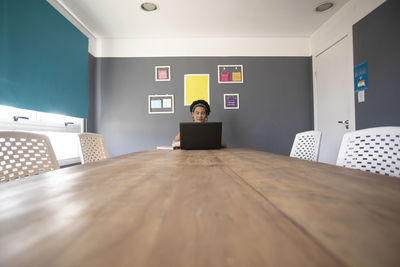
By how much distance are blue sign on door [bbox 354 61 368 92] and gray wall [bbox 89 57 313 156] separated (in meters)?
0.87

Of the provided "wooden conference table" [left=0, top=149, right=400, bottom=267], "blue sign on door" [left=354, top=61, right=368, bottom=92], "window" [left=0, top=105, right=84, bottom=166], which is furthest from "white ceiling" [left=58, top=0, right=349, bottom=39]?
"wooden conference table" [left=0, top=149, right=400, bottom=267]

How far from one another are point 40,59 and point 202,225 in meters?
2.61

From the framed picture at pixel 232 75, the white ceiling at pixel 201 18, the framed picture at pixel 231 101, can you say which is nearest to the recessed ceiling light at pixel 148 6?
the white ceiling at pixel 201 18

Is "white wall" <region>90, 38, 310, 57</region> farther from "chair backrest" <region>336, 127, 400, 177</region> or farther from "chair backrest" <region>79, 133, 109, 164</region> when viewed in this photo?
"chair backrest" <region>336, 127, 400, 177</region>

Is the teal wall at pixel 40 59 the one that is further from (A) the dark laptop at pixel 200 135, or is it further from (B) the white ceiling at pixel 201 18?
(A) the dark laptop at pixel 200 135

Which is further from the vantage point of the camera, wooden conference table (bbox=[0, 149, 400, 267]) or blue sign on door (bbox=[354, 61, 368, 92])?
blue sign on door (bbox=[354, 61, 368, 92])

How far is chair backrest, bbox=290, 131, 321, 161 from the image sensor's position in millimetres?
1448

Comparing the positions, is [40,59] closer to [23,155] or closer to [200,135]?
[23,155]

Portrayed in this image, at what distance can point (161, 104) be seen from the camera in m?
3.14

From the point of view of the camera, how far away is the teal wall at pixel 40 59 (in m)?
1.66

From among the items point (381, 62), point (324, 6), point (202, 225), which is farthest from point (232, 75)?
point (202, 225)

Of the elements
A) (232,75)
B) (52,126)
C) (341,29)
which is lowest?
(52,126)

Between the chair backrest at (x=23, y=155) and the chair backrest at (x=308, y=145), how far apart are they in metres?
1.77

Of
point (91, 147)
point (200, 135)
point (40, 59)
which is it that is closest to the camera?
point (91, 147)
